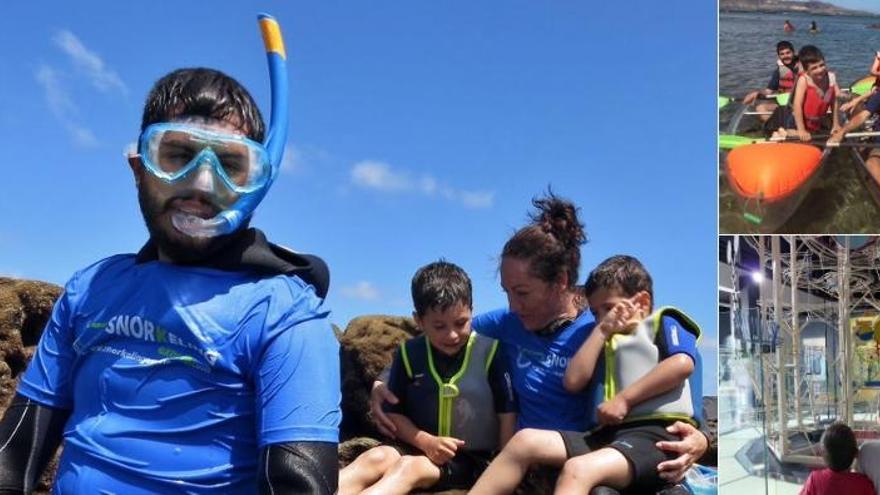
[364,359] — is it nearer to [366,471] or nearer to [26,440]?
[366,471]

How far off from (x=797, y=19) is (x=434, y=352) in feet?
12.4

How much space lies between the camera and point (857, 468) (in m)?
3.79

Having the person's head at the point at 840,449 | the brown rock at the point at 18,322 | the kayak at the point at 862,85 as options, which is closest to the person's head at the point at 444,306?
the brown rock at the point at 18,322

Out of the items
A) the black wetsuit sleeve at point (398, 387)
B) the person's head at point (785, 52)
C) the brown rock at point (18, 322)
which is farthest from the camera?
the person's head at point (785, 52)

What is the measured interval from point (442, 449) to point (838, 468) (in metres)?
2.20

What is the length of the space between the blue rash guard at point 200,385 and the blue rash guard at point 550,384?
A: 1.38m

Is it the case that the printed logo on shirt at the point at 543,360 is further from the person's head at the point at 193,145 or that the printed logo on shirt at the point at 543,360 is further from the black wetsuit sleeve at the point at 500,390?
the person's head at the point at 193,145

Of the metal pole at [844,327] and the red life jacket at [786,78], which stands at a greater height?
the red life jacket at [786,78]

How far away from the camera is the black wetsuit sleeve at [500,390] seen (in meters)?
2.64

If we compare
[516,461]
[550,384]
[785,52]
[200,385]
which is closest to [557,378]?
[550,384]

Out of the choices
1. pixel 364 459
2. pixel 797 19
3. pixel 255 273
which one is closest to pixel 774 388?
pixel 797 19

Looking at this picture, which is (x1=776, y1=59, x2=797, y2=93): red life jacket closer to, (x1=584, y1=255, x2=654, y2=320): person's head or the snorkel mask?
(x1=584, y1=255, x2=654, y2=320): person's head

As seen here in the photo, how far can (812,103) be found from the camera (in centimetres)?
494

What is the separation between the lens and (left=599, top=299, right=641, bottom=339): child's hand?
2480 mm
